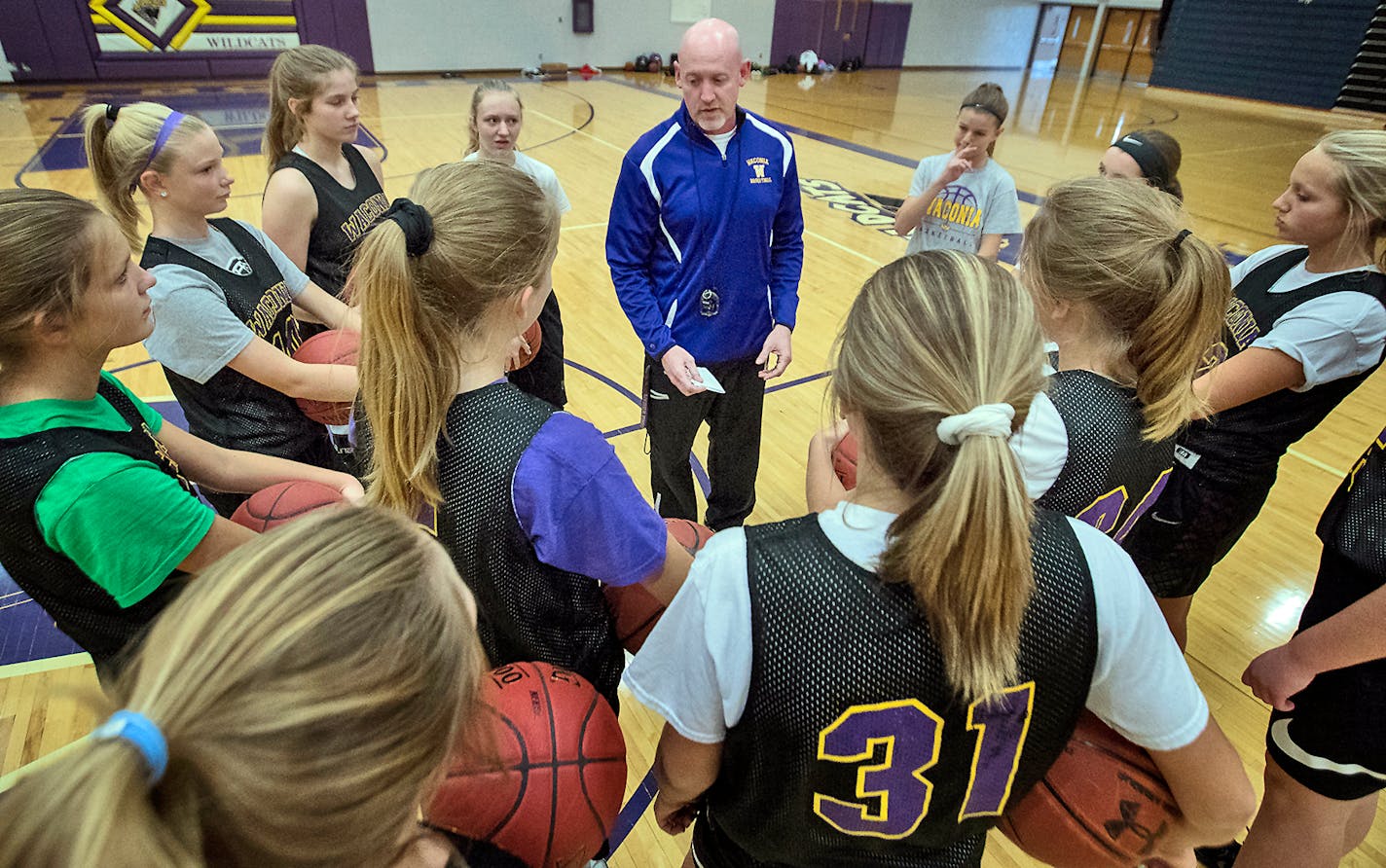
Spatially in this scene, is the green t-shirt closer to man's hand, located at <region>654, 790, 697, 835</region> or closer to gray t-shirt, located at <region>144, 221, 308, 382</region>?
gray t-shirt, located at <region>144, 221, 308, 382</region>

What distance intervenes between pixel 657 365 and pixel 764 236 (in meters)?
0.60

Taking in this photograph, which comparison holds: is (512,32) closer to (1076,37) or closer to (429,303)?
(429,303)

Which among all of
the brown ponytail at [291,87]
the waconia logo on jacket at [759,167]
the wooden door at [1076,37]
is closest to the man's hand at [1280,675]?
the waconia logo on jacket at [759,167]

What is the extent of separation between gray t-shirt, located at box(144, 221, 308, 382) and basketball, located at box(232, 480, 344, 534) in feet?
1.21

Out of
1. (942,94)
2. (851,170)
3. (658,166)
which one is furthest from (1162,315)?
(942,94)

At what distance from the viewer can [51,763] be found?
1.88 ft

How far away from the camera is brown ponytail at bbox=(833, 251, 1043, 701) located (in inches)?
34.4

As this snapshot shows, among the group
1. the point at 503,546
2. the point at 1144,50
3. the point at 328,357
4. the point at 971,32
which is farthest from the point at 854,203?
the point at 1144,50

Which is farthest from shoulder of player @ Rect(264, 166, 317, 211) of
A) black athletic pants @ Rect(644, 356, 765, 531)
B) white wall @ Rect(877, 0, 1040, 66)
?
white wall @ Rect(877, 0, 1040, 66)

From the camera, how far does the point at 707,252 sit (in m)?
2.58

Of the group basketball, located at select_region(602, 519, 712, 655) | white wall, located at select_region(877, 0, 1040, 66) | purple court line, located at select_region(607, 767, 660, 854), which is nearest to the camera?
basketball, located at select_region(602, 519, 712, 655)

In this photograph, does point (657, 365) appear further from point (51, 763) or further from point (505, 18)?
point (505, 18)

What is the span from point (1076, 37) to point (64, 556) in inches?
1017

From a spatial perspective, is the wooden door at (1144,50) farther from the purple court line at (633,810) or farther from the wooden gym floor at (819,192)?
the purple court line at (633,810)
